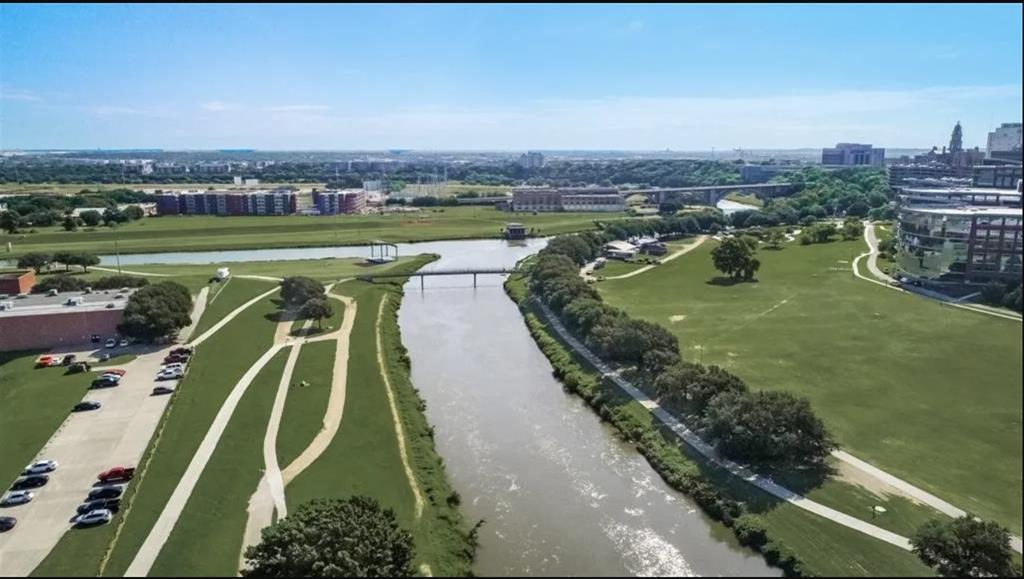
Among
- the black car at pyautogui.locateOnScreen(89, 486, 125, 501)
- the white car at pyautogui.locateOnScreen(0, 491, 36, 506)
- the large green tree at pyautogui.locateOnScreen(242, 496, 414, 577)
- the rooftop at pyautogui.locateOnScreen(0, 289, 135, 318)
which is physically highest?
the rooftop at pyautogui.locateOnScreen(0, 289, 135, 318)

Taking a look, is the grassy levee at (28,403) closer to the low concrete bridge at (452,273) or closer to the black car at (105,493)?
the black car at (105,493)

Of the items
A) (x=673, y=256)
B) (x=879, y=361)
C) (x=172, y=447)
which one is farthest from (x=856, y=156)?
(x=172, y=447)

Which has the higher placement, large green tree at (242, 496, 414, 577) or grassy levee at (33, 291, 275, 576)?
large green tree at (242, 496, 414, 577)

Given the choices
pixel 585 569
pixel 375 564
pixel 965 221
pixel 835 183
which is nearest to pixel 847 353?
pixel 965 221

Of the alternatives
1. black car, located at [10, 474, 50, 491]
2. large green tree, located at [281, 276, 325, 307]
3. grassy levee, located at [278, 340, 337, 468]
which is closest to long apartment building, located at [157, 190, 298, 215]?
large green tree, located at [281, 276, 325, 307]

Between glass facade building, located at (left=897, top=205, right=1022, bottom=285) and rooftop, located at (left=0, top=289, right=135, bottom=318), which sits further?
glass facade building, located at (left=897, top=205, right=1022, bottom=285)

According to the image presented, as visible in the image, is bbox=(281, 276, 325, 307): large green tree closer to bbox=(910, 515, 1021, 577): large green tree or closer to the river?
the river

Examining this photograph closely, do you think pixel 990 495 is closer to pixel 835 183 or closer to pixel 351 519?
pixel 351 519
